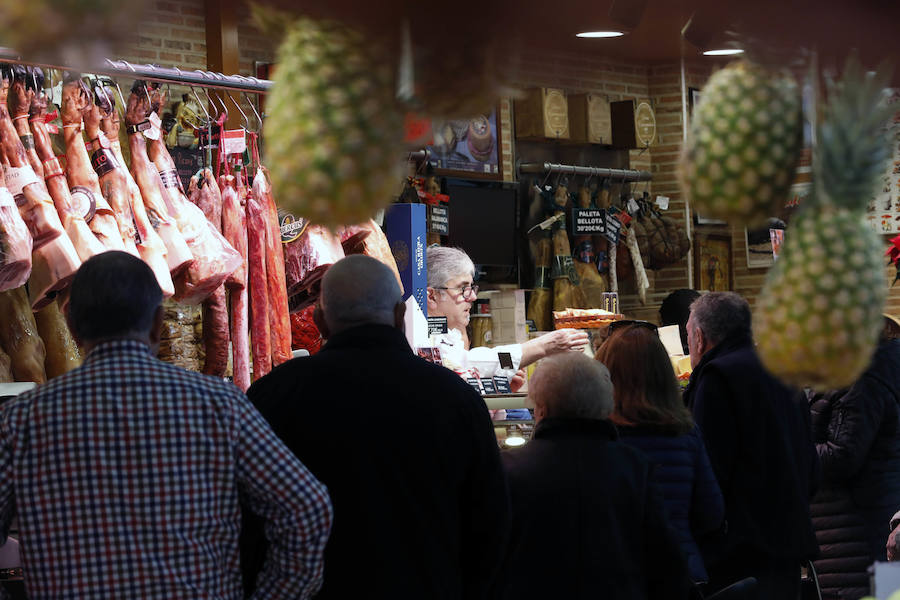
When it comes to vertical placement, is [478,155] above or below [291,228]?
above

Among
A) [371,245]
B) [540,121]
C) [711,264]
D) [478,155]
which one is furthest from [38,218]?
[711,264]

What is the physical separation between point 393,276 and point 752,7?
5.68ft

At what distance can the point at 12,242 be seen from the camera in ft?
9.58

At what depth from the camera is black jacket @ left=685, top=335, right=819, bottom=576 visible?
3.70 metres

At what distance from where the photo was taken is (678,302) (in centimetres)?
843

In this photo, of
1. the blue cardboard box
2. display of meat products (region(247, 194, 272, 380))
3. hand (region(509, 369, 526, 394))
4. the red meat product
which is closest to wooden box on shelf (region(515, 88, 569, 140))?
hand (region(509, 369, 526, 394))

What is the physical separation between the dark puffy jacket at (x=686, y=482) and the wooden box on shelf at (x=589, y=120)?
5570 mm

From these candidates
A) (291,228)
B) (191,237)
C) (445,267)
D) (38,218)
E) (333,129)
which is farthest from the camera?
(445,267)

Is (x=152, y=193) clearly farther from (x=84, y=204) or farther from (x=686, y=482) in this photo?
(x=686, y=482)

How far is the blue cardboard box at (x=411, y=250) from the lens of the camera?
14.5 feet

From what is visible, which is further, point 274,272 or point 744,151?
point 274,272

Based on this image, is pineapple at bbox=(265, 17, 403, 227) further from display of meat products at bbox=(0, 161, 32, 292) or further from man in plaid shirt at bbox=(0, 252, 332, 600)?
display of meat products at bbox=(0, 161, 32, 292)

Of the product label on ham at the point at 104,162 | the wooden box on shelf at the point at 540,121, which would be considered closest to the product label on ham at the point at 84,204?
the product label on ham at the point at 104,162

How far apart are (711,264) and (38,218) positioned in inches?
304
